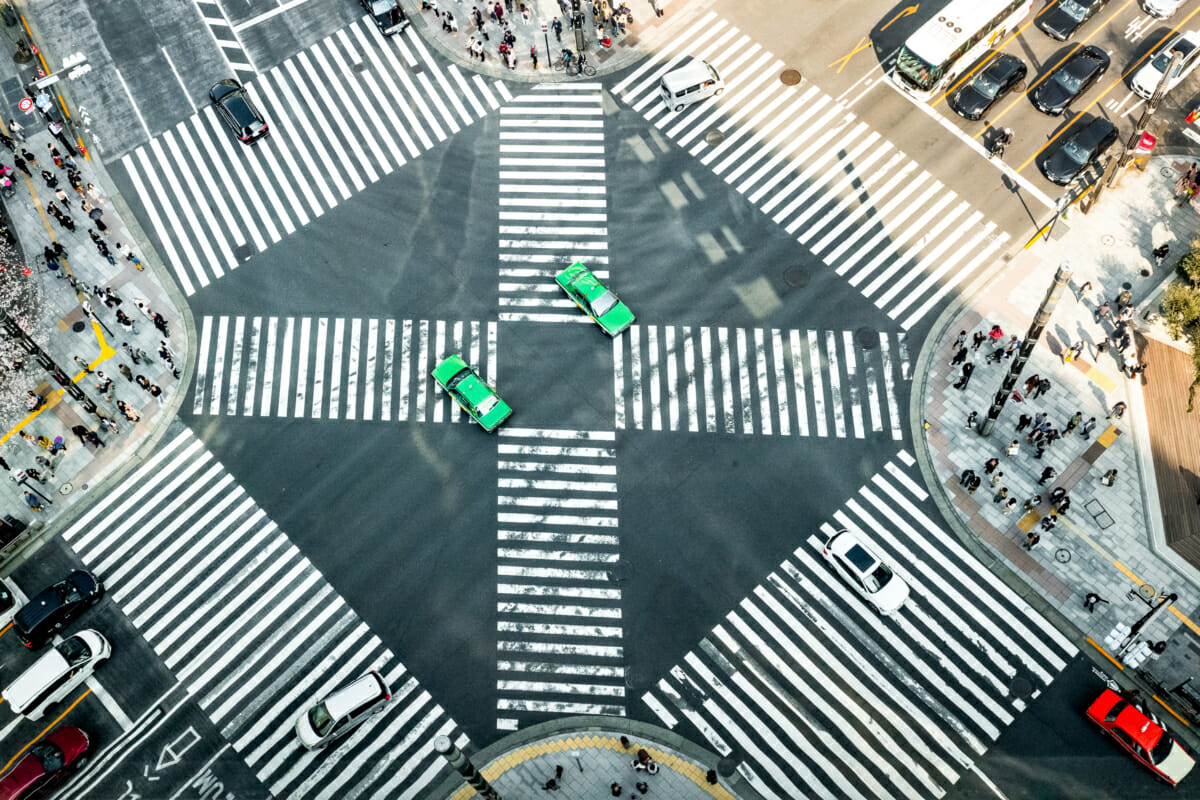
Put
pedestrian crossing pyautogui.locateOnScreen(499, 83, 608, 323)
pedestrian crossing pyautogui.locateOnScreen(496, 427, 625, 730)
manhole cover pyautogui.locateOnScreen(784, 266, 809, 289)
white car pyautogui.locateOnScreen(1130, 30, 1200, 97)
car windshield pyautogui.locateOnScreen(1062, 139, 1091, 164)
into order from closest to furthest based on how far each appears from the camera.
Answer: pedestrian crossing pyautogui.locateOnScreen(496, 427, 625, 730) < manhole cover pyautogui.locateOnScreen(784, 266, 809, 289) < pedestrian crossing pyautogui.locateOnScreen(499, 83, 608, 323) < car windshield pyautogui.locateOnScreen(1062, 139, 1091, 164) < white car pyautogui.locateOnScreen(1130, 30, 1200, 97)

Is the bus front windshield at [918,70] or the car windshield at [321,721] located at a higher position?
the bus front windshield at [918,70]

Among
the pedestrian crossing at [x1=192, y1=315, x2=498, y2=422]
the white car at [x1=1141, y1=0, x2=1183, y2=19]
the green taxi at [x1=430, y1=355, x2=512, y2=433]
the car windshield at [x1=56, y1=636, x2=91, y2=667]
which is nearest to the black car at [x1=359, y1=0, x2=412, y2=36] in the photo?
the pedestrian crossing at [x1=192, y1=315, x2=498, y2=422]

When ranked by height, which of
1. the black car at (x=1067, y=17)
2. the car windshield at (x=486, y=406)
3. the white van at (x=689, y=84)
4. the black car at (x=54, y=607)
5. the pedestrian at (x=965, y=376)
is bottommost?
the pedestrian at (x=965, y=376)

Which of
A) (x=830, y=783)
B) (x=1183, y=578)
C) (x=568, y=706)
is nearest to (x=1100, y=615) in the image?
(x=1183, y=578)

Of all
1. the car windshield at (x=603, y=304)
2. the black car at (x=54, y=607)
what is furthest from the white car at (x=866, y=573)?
the black car at (x=54, y=607)

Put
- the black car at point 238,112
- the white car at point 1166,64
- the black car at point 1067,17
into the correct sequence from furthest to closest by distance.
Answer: the black car at point 1067,17 → the black car at point 238,112 → the white car at point 1166,64

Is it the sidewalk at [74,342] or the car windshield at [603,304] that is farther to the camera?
the car windshield at [603,304]

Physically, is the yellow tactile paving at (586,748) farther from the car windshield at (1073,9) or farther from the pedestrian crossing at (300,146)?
the car windshield at (1073,9)

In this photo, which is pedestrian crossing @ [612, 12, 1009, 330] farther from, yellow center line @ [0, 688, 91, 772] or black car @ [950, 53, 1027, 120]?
yellow center line @ [0, 688, 91, 772]
